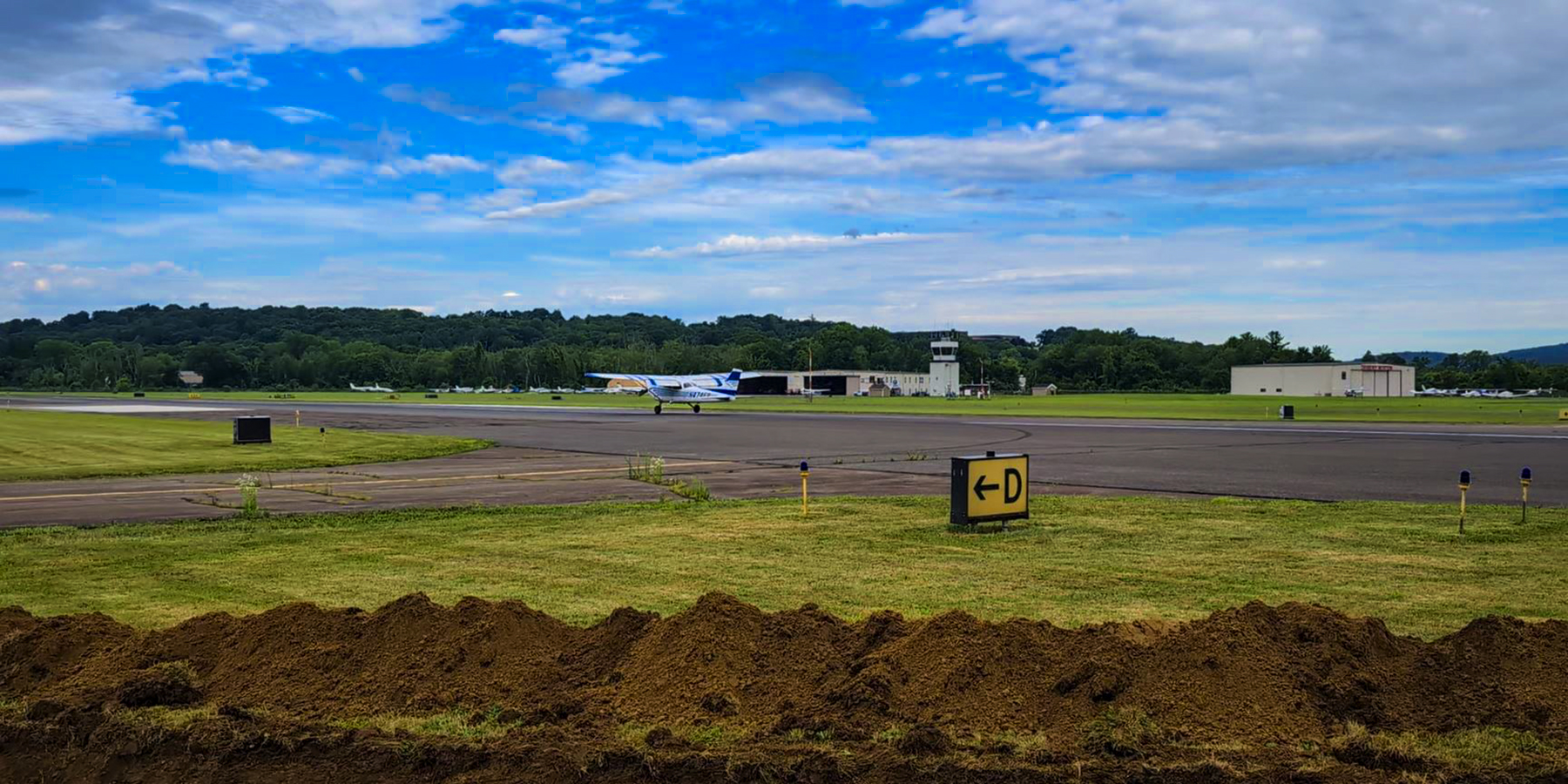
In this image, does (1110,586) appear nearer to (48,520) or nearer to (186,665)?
(186,665)

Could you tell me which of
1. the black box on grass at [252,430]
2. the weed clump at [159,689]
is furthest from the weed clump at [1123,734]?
the black box on grass at [252,430]

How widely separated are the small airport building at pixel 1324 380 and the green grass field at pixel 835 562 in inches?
5479

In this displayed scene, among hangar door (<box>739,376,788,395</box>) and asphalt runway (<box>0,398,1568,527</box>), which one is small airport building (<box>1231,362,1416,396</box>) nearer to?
hangar door (<box>739,376,788,395</box>)

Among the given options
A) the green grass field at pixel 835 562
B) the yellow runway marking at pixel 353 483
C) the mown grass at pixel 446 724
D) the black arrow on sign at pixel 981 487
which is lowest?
the yellow runway marking at pixel 353 483

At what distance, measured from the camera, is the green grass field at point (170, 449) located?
3078 centimetres

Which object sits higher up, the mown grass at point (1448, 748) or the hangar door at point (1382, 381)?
the hangar door at point (1382, 381)

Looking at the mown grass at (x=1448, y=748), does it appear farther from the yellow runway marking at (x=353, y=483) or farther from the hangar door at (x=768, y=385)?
the hangar door at (x=768, y=385)

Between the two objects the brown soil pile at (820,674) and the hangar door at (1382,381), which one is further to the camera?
the hangar door at (1382,381)

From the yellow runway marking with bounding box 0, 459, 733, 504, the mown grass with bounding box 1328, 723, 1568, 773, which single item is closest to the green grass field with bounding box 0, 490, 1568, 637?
the mown grass with bounding box 1328, 723, 1568, 773

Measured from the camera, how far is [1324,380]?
148 meters

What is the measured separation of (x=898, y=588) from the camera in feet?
40.7

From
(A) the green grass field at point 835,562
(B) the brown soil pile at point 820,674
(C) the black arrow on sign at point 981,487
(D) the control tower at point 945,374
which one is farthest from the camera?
(D) the control tower at point 945,374

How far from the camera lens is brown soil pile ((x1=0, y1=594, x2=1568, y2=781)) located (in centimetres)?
672

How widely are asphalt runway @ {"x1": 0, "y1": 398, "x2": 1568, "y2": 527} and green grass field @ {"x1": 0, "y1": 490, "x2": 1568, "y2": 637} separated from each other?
12.2 feet
